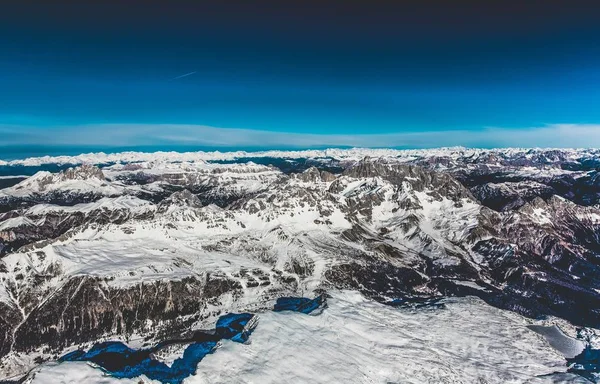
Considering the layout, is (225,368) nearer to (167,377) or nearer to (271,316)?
(167,377)

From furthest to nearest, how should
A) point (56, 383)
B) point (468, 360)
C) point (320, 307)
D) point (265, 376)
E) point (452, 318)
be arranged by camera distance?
1. point (452, 318)
2. point (320, 307)
3. point (468, 360)
4. point (265, 376)
5. point (56, 383)

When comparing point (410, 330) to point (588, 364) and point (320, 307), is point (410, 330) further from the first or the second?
point (588, 364)

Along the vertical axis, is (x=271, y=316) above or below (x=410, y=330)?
above

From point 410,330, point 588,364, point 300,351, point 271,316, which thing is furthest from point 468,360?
point 271,316

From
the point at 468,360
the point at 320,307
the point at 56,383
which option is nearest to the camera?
the point at 56,383

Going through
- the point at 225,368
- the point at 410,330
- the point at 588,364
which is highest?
the point at 225,368

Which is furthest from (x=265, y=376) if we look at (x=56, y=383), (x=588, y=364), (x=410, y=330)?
(x=588, y=364)

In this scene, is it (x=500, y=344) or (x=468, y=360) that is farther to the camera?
(x=500, y=344)

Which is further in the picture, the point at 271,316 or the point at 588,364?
the point at 588,364

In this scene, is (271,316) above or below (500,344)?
above
